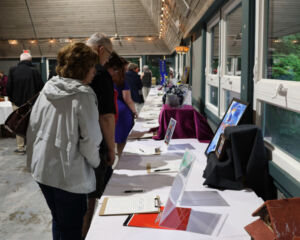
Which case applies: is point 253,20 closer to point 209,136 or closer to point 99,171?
point 209,136

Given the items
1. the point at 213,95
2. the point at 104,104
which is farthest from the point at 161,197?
the point at 213,95

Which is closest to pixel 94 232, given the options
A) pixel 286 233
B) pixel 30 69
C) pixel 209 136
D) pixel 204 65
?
pixel 286 233

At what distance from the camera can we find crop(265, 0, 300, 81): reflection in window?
1714mm

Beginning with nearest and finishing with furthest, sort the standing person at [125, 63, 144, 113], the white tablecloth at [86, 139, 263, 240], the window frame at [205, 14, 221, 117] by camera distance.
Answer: the white tablecloth at [86, 139, 263, 240] < the window frame at [205, 14, 221, 117] < the standing person at [125, 63, 144, 113]

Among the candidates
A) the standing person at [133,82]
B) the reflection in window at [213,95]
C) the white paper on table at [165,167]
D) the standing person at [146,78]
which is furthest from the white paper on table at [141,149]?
the standing person at [146,78]

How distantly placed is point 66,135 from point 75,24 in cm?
1540

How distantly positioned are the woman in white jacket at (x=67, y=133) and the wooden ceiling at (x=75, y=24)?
1272 centimetres

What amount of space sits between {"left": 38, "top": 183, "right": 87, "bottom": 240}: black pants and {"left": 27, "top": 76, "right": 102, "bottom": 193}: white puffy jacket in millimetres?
74

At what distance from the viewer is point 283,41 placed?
1.88 meters

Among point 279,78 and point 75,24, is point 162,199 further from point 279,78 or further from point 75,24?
point 75,24

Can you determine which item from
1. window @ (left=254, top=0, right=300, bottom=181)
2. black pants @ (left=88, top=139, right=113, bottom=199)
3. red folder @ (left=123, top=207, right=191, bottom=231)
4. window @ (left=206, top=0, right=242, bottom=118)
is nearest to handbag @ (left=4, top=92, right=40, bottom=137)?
black pants @ (left=88, top=139, right=113, bottom=199)

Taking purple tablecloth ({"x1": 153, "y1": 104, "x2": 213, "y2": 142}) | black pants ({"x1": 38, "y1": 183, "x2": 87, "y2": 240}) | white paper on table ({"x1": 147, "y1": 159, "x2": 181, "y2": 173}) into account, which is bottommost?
black pants ({"x1": 38, "y1": 183, "x2": 87, "y2": 240})

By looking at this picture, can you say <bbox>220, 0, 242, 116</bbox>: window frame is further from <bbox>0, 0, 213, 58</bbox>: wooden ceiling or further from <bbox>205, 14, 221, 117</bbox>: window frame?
<bbox>0, 0, 213, 58</bbox>: wooden ceiling

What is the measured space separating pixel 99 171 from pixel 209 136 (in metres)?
1.30
